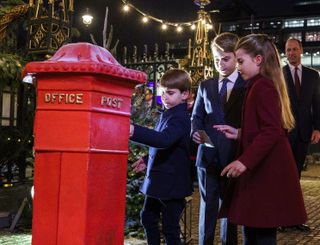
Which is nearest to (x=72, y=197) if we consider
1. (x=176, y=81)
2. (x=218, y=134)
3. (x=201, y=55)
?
(x=176, y=81)

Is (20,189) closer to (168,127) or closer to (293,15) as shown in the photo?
(168,127)

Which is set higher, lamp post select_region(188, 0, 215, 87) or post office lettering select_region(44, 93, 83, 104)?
lamp post select_region(188, 0, 215, 87)

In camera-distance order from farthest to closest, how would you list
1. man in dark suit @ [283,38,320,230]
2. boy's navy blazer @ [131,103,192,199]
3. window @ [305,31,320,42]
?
1. window @ [305,31,320,42]
2. man in dark suit @ [283,38,320,230]
3. boy's navy blazer @ [131,103,192,199]

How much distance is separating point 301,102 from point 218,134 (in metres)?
2.35

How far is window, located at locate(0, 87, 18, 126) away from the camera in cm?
681

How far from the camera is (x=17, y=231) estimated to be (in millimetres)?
5590

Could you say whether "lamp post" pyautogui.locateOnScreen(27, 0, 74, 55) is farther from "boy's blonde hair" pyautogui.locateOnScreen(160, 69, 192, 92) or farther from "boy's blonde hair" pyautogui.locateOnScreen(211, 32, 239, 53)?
"boy's blonde hair" pyautogui.locateOnScreen(211, 32, 239, 53)

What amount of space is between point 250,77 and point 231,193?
782 mm

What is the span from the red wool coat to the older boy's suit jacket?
283cm

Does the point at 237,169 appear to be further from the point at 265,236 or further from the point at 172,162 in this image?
the point at 172,162

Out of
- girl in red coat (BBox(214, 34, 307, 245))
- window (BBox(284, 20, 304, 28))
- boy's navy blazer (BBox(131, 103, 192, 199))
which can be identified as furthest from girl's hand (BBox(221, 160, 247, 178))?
window (BBox(284, 20, 304, 28))

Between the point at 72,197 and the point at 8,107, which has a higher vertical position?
the point at 8,107

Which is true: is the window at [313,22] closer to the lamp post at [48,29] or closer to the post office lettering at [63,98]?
the lamp post at [48,29]

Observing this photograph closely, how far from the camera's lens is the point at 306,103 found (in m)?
5.81
